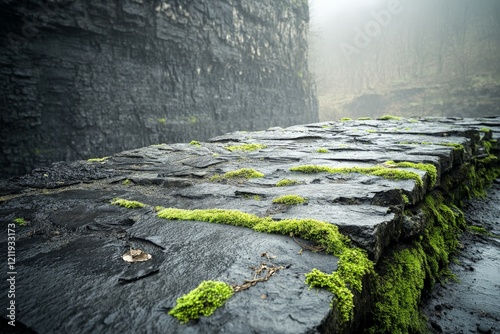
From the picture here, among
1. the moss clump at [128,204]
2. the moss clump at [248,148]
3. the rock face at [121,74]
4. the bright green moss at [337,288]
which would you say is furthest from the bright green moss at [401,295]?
the rock face at [121,74]

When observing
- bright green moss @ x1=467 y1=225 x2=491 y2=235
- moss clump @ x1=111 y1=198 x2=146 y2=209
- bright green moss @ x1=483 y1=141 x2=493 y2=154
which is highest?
moss clump @ x1=111 y1=198 x2=146 y2=209

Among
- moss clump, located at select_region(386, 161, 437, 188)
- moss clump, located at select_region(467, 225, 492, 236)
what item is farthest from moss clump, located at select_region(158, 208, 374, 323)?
moss clump, located at select_region(467, 225, 492, 236)

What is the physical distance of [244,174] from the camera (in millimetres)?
4273

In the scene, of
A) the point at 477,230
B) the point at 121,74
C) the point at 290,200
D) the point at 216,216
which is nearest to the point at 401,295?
the point at 290,200

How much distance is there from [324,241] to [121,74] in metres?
15.6

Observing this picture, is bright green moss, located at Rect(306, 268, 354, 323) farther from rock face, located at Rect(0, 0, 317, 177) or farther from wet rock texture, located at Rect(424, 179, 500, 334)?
rock face, located at Rect(0, 0, 317, 177)

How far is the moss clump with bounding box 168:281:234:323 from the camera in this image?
4.61ft

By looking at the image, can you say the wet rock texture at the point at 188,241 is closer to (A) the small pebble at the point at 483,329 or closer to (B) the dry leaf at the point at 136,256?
(B) the dry leaf at the point at 136,256

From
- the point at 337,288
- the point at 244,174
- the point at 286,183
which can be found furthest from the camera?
the point at 244,174

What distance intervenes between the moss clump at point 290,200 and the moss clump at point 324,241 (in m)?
0.46

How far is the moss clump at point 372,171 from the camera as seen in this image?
324cm

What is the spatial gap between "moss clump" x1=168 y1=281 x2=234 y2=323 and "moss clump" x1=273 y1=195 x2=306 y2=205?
1.39 meters

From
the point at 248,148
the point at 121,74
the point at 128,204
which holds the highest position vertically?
the point at 121,74

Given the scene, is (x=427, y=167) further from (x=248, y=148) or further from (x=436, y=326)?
(x=248, y=148)
